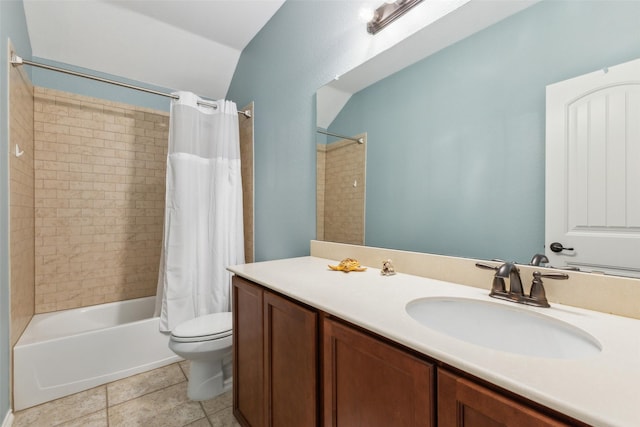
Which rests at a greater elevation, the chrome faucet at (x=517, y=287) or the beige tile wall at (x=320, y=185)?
the beige tile wall at (x=320, y=185)

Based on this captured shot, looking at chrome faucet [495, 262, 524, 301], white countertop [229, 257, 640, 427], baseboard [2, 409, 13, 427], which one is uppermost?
chrome faucet [495, 262, 524, 301]

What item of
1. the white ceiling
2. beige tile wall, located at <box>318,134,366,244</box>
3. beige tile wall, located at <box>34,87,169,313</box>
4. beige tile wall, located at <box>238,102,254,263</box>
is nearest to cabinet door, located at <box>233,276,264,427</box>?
beige tile wall, located at <box>318,134,366,244</box>

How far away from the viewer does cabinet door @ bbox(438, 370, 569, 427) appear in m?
0.45

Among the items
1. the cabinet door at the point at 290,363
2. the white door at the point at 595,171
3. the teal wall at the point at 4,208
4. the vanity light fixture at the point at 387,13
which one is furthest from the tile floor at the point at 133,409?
the vanity light fixture at the point at 387,13

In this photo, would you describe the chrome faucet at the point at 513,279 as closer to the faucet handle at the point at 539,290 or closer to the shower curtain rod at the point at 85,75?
the faucet handle at the point at 539,290

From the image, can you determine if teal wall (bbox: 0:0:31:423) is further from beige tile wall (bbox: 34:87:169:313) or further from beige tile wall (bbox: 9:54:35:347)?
beige tile wall (bbox: 34:87:169:313)

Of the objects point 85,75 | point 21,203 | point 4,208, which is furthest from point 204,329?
point 85,75

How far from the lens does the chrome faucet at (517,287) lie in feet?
2.71

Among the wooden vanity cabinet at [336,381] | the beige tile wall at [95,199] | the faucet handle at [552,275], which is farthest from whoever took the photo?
the beige tile wall at [95,199]

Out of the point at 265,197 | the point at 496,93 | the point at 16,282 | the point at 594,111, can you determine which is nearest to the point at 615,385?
the point at 594,111

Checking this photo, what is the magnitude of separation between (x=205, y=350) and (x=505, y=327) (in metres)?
1.55

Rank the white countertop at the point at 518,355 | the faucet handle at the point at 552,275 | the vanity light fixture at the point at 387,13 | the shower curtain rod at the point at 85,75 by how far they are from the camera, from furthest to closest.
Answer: the shower curtain rod at the point at 85,75, the vanity light fixture at the point at 387,13, the faucet handle at the point at 552,275, the white countertop at the point at 518,355

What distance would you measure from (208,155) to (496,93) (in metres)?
2.06

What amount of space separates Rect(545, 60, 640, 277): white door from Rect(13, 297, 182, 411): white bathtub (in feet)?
8.26
